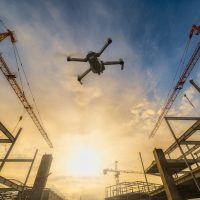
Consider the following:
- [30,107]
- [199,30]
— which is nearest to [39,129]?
[30,107]

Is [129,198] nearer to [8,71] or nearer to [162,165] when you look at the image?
[162,165]

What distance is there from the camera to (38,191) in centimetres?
1466

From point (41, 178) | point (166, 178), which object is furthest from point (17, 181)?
point (166, 178)

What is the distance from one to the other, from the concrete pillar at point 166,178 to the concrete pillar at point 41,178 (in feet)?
36.9

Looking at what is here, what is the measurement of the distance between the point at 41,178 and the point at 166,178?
11995mm

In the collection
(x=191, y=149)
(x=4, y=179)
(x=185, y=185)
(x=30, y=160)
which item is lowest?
(x=185, y=185)

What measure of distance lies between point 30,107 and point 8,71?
9570 mm

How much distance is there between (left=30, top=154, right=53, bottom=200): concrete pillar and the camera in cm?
1433

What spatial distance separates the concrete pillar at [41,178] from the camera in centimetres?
1433

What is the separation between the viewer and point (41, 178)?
15.5 meters

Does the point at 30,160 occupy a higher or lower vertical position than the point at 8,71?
lower

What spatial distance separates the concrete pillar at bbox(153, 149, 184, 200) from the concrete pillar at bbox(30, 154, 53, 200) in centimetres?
1123

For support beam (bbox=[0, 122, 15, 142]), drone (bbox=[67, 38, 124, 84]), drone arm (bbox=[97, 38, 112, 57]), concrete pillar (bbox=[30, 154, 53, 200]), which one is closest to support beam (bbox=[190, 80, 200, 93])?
drone (bbox=[67, 38, 124, 84])

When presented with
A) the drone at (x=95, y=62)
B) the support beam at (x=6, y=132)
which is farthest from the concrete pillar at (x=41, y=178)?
the drone at (x=95, y=62)
